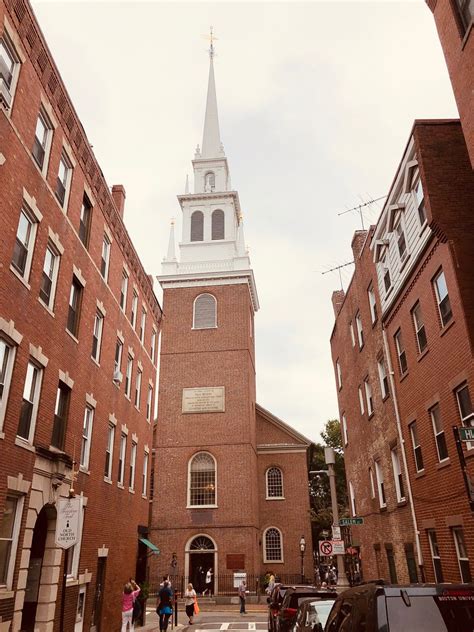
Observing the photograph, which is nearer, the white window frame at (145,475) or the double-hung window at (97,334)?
the double-hung window at (97,334)

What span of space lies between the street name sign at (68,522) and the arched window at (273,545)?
31.1 m

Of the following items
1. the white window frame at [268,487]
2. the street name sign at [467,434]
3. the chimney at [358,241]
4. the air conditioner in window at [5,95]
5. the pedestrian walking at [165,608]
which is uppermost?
the chimney at [358,241]

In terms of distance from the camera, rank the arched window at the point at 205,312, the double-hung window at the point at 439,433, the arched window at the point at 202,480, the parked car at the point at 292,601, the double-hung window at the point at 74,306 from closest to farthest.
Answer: the parked car at the point at 292,601
the double-hung window at the point at 439,433
the double-hung window at the point at 74,306
the arched window at the point at 202,480
the arched window at the point at 205,312

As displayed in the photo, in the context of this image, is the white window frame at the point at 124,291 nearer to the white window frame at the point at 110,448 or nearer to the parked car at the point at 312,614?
the white window frame at the point at 110,448

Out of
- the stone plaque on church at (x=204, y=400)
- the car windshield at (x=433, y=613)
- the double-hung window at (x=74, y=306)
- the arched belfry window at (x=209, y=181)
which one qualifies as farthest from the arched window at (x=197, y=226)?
the car windshield at (x=433, y=613)

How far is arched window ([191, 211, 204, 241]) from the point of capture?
45.3 metres

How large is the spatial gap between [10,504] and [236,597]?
83.6ft

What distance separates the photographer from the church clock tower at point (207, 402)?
35500mm

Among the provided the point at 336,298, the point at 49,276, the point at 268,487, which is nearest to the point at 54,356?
the point at 49,276

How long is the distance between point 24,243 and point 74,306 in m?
3.71

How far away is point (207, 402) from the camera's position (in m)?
39.3

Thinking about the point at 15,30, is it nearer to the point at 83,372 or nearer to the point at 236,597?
the point at 83,372

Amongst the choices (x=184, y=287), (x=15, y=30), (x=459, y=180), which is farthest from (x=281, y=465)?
(x=15, y=30)

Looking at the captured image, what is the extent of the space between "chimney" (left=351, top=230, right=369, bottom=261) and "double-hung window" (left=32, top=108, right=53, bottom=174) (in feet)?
47.6
